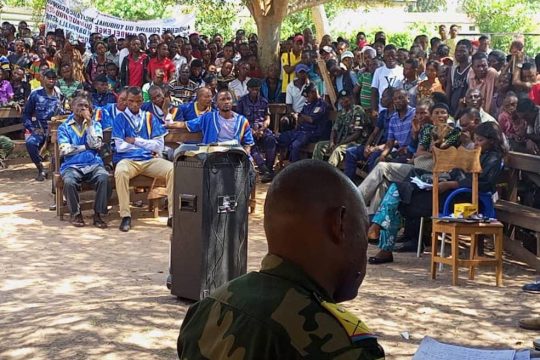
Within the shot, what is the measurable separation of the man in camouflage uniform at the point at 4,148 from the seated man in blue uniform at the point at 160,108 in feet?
11.5

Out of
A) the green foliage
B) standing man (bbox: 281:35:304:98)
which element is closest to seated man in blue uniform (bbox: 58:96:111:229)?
standing man (bbox: 281:35:304:98)

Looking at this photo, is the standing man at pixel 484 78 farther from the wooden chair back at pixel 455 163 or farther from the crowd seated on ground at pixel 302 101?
the wooden chair back at pixel 455 163

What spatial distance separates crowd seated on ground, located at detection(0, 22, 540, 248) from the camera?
30.0ft

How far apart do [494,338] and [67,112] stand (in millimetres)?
8841

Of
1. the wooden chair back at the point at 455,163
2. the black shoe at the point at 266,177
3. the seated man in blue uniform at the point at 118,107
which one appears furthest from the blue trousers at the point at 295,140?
the wooden chair back at the point at 455,163

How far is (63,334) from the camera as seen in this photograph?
525cm

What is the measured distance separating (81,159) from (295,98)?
13.9ft

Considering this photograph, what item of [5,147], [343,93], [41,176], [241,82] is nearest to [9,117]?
[5,147]

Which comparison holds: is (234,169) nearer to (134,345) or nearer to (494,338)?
(134,345)

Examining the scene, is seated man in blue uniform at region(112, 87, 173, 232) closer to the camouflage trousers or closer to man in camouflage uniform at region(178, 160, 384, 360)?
the camouflage trousers

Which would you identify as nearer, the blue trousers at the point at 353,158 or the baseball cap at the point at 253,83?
the blue trousers at the point at 353,158

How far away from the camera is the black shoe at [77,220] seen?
10.2 metres

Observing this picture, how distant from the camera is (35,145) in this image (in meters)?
13.1

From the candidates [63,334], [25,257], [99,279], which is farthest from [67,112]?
[63,334]
